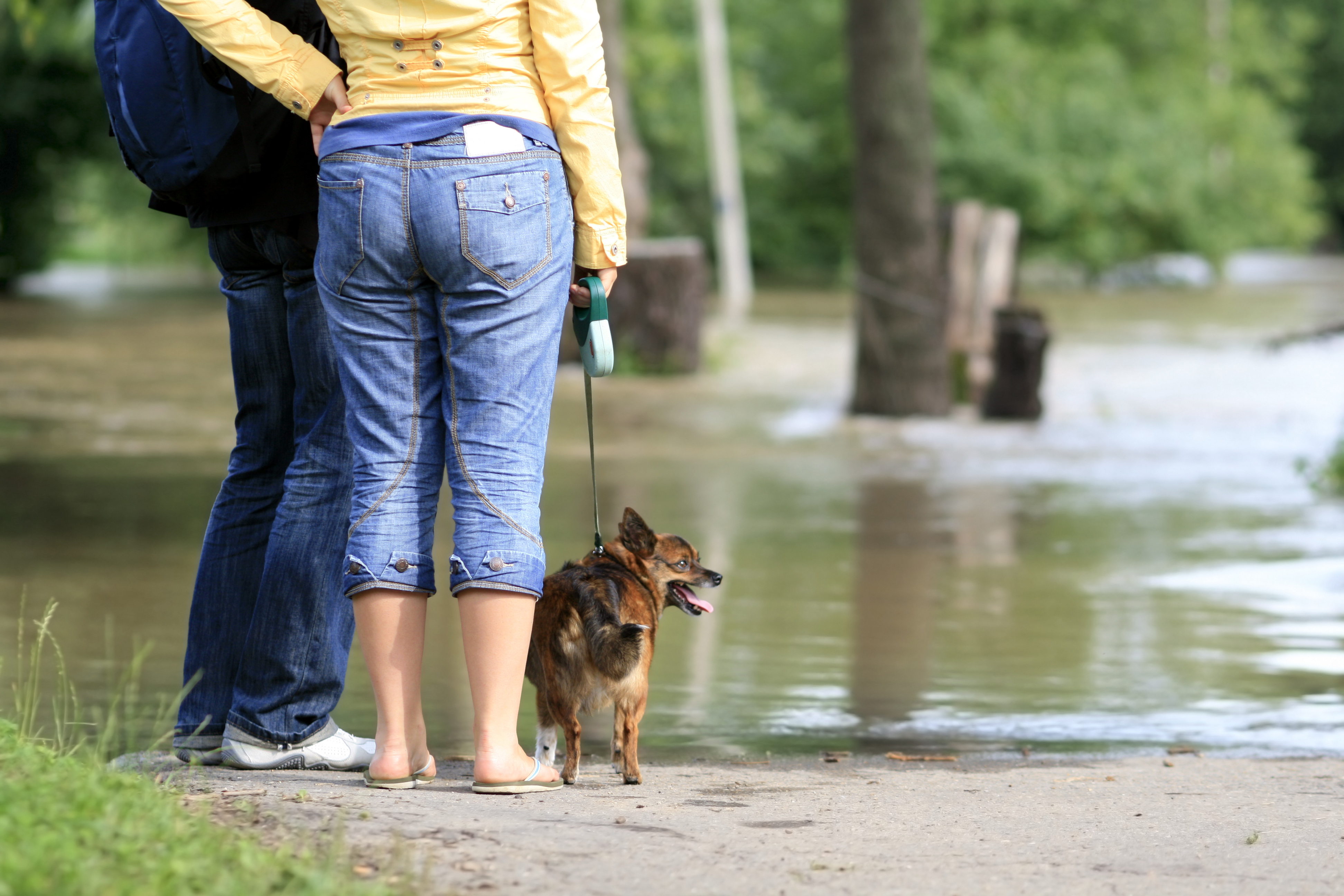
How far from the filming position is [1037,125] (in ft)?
113

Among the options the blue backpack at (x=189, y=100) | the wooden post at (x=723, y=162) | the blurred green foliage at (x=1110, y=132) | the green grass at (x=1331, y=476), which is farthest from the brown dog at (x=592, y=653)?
the blurred green foliage at (x=1110, y=132)

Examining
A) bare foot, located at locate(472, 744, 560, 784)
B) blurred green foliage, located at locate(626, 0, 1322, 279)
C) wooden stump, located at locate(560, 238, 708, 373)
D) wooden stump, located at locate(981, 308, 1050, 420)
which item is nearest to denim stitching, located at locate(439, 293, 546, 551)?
bare foot, located at locate(472, 744, 560, 784)

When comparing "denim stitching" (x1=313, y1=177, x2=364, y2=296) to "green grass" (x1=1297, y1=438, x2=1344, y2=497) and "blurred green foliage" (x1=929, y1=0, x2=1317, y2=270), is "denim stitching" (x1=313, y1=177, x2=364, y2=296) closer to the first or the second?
"green grass" (x1=1297, y1=438, x2=1344, y2=497)

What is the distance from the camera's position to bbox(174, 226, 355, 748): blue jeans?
395 centimetres

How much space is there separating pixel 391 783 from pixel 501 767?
0.78 feet

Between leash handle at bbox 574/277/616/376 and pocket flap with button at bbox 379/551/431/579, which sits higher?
leash handle at bbox 574/277/616/376

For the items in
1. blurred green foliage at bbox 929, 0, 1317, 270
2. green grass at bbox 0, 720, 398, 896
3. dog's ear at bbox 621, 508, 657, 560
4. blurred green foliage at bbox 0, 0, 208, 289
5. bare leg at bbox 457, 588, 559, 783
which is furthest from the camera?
blurred green foliage at bbox 929, 0, 1317, 270

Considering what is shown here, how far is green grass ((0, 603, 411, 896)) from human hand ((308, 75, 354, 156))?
4.00 feet

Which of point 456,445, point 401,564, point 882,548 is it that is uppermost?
point 456,445

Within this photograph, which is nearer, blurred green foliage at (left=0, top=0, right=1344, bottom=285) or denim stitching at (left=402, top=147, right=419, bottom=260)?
denim stitching at (left=402, top=147, right=419, bottom=260)

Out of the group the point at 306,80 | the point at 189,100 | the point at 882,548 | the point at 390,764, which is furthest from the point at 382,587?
the point at 882,548

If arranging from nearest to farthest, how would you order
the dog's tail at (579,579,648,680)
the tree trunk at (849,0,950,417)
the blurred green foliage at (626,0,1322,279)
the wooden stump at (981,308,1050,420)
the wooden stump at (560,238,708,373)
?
1. the dog's tail at (579,579,648,680)
2. the tree trunk at (849,0,950,417)
3. the wooden stump at (981,308,1050,420)
4. the wooden stump at (560,238,708,373)
5. the blurred green foliage at (626,0,1322,279)

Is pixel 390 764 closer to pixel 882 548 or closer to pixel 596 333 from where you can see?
pixel 596 333

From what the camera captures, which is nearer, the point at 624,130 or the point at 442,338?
the point at 442,338
